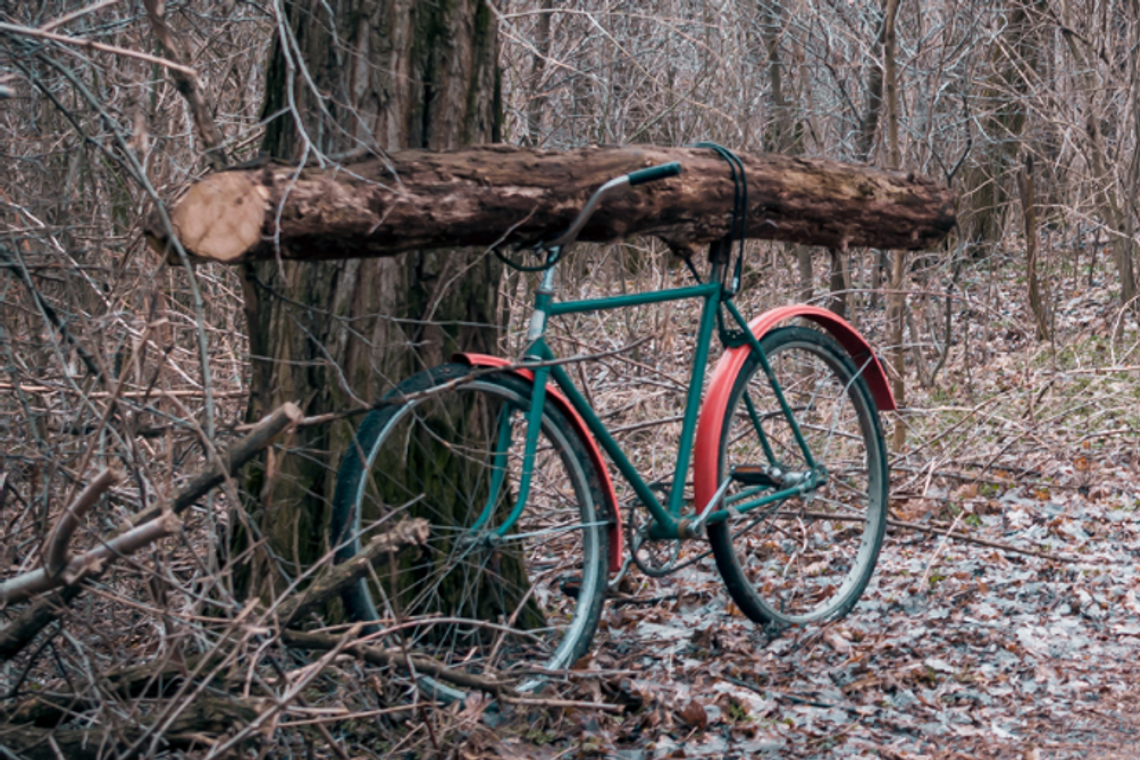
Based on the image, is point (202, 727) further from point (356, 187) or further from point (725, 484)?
point (725, 484)

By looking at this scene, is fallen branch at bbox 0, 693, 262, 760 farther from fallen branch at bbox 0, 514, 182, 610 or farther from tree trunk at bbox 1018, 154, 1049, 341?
tree trunk at bbox 1018, 154, 1049, 341

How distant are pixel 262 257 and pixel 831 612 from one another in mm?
2707

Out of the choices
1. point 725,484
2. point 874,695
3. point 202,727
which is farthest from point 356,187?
point 874,695

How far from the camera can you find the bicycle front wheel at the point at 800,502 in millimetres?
4109

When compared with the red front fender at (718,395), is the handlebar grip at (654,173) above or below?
above

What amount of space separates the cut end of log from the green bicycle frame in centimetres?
86

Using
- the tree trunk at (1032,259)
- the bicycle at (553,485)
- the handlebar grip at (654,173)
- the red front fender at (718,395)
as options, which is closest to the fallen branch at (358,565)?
the bicycle at (553,485)

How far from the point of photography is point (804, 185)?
418cm

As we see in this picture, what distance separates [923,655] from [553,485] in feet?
5.21

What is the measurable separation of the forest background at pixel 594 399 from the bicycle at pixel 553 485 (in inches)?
8.1

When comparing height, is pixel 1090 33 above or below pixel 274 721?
above

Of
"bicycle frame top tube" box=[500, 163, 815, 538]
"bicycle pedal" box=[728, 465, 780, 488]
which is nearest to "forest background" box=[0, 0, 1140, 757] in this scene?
"bicycle frame top tube" box=[500, 163, 815, 538]

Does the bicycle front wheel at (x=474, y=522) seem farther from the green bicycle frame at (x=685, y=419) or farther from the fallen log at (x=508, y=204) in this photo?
the fallen log at (x=508, y=204)

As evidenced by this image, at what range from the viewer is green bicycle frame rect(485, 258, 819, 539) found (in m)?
3.32
